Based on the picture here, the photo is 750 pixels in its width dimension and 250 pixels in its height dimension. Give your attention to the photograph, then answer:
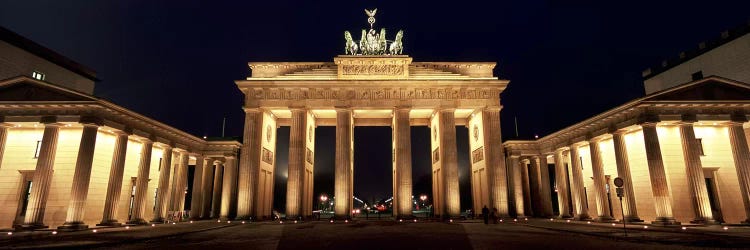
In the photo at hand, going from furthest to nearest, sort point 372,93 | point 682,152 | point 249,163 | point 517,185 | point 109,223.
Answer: point 517,185 < point 372,93 < point 249,163 < point 682,152 < point 109,223

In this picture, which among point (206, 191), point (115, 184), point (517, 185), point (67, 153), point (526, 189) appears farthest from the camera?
point (526, 189)

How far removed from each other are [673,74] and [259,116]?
44.7 m

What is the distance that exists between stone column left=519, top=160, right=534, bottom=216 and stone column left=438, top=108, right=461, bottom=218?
11196 millimetres

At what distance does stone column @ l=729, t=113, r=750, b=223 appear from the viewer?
85.7 ft

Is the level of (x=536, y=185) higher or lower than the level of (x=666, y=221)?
higher

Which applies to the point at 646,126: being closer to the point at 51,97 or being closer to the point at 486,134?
the point at 486,134

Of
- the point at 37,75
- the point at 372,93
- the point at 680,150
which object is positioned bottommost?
the point at 680,150

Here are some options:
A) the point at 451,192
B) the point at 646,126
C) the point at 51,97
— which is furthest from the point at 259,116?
the point at 646,126

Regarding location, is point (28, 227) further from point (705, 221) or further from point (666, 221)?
point (705, 221)

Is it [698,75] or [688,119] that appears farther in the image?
[698,75]

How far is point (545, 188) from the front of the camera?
40875 mm

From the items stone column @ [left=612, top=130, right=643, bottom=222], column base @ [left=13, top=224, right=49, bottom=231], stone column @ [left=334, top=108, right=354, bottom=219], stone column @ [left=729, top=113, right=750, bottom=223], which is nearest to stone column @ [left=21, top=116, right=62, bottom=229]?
column base @ [left=13, top=224, right=49, bottom=231]

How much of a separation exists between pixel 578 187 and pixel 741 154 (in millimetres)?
11340

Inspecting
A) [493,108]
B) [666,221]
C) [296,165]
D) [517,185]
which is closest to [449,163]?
[493,108]
